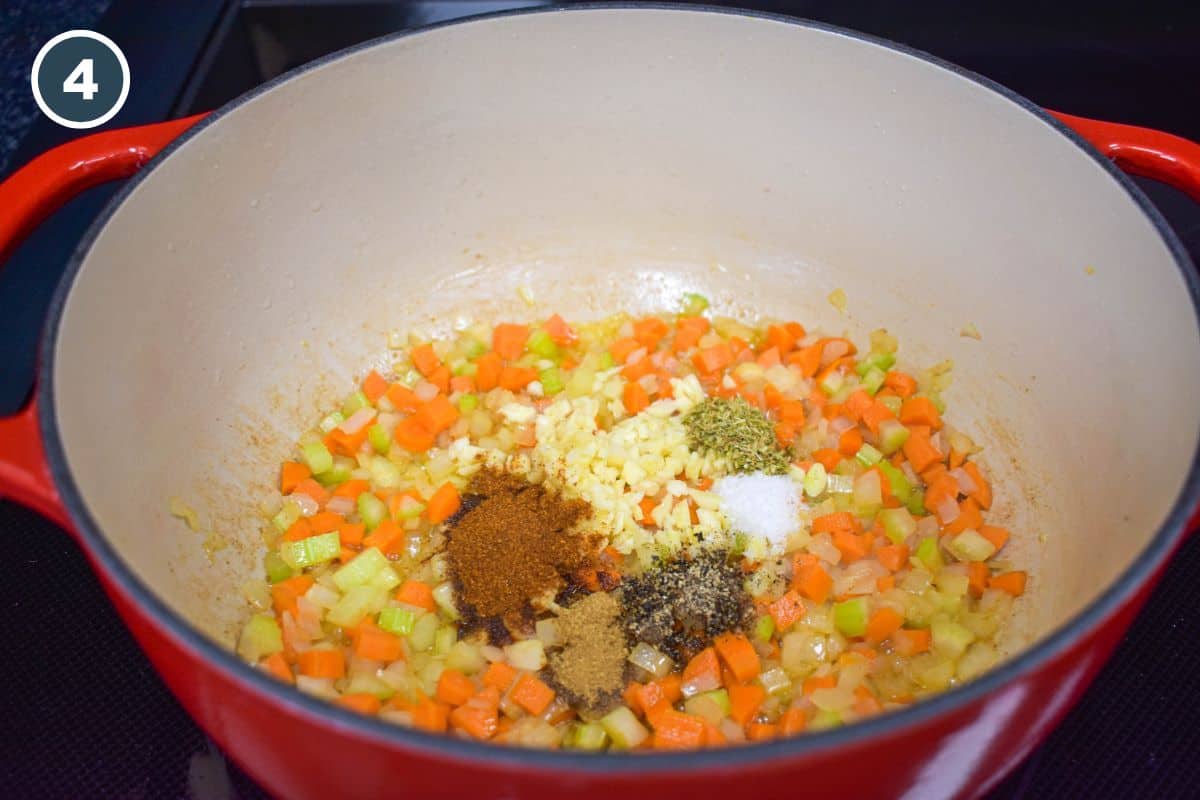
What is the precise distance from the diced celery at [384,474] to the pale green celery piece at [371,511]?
54 millimetres

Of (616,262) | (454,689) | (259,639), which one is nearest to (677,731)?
(454,689)

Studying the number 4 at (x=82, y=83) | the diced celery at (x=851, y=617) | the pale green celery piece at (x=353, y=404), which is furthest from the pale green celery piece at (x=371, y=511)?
the number 4 at (x=82, y=83)

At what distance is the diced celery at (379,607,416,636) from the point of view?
1.54 metres

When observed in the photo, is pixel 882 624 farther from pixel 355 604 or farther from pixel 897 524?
pixel 355 604

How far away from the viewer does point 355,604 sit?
1.56m

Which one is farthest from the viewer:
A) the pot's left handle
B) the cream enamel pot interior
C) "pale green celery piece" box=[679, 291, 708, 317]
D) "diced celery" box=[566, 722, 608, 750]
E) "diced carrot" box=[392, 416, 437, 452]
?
"pale green celery piece" box=[679, 291, 708, 317]

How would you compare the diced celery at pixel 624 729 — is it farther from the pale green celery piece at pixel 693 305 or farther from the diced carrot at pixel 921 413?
the pale green celery piece at pixel 693 305

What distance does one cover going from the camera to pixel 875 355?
1.89m

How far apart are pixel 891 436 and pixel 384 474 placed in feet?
3.01

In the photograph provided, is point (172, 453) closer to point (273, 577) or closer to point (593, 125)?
point (273, 577)

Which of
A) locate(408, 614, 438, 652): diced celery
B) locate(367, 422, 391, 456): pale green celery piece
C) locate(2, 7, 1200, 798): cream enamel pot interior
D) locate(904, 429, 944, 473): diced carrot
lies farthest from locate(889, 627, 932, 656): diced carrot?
locate(367, 422, 391, 456): pale green celery piece

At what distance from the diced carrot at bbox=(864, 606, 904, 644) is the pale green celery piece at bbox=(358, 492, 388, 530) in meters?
0.83

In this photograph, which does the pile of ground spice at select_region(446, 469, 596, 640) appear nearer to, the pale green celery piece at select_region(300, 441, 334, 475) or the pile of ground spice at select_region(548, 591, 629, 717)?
the pile of ground spice at select_region(548, 591, 629, 717)

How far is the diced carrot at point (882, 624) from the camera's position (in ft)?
4.93
